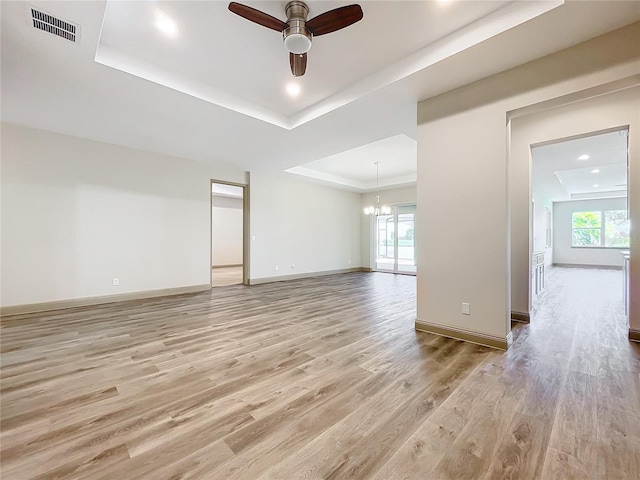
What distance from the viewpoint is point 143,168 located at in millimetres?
5254

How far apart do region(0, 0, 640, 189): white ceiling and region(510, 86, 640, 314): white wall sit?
1.39m

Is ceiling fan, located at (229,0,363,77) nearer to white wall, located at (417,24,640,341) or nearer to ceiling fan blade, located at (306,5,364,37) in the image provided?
ceiling fan blade, located at (306,5,364,37)

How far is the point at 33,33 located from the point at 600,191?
47.6ft

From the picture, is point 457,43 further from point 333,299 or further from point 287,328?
point 333,299

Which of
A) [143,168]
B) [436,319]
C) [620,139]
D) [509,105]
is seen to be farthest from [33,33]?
[620,139]

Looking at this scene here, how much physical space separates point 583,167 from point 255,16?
790 cm

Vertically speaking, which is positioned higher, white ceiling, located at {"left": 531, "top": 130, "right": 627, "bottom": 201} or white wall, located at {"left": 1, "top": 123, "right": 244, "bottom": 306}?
white ceiling, located at {"left": 531, "top": 130, "right": 627, "bottom": 201}

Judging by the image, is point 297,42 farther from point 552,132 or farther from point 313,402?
point 552,132

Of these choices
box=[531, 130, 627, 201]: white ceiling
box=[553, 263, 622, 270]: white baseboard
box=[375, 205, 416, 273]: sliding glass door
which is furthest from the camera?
box=[553, 263, 622, 270]: white baseboard

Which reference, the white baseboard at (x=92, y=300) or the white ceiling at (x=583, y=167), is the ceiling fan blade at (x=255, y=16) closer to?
the white ceiling at (x=583, y=167)

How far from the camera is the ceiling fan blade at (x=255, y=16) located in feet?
6.37

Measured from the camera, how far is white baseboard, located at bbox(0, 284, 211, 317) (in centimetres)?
406

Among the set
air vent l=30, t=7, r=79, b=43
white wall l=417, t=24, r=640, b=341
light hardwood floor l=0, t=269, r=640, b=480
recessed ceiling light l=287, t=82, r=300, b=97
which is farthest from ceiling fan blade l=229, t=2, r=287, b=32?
light hardwood floor l=0, t=269, r=640, b=480

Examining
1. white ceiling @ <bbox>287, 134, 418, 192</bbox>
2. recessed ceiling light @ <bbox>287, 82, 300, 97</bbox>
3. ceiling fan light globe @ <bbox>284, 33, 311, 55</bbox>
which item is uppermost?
white ceiling @ <bbox>287, 134, 418, 192</bbox>
